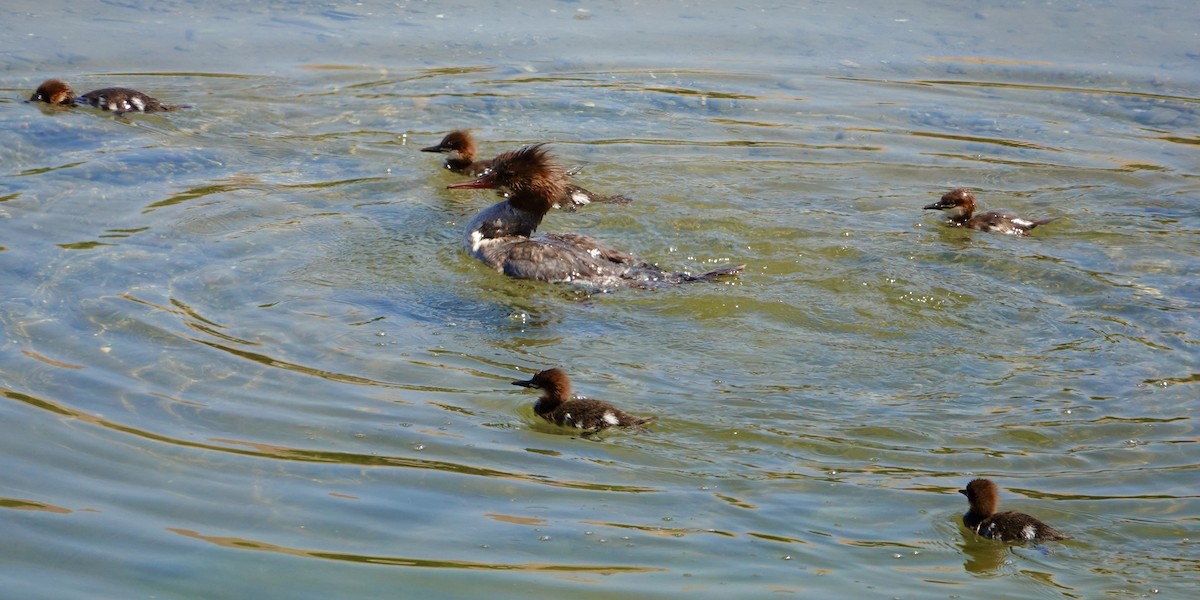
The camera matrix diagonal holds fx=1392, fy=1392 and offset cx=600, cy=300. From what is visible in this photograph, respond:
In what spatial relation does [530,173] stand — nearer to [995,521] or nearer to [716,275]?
[716,275]

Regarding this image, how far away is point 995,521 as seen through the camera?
19.7 feet

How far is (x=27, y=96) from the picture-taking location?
12250 mm

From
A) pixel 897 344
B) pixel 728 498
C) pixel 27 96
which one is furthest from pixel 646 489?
pixel 27 96

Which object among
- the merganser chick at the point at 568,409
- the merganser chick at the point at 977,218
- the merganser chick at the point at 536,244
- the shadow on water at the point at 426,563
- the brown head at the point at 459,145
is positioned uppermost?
the merganser chick at the point at 977,218

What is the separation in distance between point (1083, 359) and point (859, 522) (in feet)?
8.77

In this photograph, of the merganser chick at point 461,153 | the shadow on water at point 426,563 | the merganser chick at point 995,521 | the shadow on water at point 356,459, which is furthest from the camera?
the merganser chick at point 461,153

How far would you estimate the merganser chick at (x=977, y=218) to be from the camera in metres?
10.3

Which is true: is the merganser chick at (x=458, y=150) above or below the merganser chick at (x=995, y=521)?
above

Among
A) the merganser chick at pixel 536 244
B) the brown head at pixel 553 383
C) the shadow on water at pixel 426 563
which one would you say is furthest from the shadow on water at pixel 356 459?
the merganser chick at pixel 536 244

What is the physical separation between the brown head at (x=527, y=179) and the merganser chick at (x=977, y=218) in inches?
113

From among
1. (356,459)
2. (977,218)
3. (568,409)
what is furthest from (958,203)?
A: (356,459)

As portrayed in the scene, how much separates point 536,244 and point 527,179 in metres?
0.61

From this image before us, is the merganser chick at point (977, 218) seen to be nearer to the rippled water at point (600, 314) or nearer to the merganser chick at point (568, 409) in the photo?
the rippled water at point (600, 314)

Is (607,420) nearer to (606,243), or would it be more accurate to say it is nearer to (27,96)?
(606,243)
